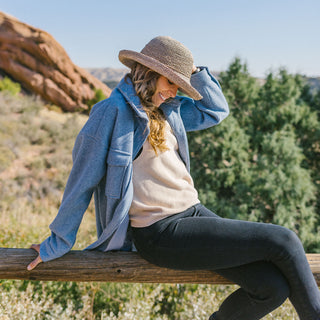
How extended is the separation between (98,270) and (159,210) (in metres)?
0.49

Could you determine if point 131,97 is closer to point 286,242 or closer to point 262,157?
point 286,242

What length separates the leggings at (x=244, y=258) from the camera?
1.54 meters

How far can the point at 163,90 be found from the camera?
182 centimetres

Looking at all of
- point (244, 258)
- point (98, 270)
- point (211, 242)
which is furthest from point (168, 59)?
point (98, 270)

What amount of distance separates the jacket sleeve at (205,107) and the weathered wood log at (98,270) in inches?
33.8

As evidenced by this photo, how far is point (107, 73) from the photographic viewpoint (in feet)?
262

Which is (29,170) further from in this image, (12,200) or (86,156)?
(86,156)

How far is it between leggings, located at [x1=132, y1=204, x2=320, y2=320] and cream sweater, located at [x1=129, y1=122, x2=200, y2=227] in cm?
6

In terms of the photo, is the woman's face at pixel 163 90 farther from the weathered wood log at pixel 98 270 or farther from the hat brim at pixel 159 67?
the weathered wood log at pixel 98 270

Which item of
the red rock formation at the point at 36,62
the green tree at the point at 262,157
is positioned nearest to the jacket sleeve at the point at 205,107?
the green tree at the point at 262,157

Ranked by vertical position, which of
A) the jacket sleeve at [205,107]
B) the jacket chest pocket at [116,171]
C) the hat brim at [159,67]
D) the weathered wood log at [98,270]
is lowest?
the weathered wood log at [98,270]

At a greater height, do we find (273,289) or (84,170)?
(84,170)

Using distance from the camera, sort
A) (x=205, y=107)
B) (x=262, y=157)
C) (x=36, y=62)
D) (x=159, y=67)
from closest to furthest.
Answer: (x=159, y=67) < (x=205, y=107) < (x=262, y=157) < (x=36, y=62)

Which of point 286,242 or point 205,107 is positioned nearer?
point 286,242
